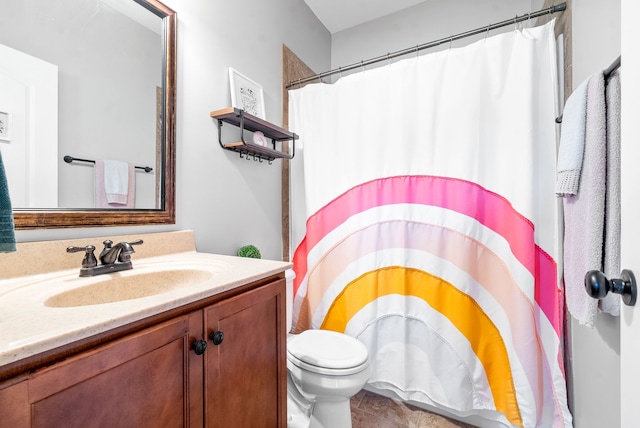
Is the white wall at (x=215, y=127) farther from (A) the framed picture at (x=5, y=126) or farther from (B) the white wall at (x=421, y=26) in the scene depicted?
(B) the white wall at (x=421, y=26)

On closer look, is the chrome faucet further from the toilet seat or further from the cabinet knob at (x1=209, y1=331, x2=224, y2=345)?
the toilet seat

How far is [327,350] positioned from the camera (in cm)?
139

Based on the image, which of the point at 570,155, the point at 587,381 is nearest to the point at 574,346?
the point at 587,381

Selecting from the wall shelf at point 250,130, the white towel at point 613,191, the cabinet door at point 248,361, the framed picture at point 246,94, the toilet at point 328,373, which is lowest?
the toilet at point 328,373

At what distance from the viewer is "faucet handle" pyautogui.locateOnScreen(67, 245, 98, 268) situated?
895 mm

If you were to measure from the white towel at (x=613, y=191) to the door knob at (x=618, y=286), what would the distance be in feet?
1.09

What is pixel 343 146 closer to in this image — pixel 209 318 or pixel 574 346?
pixel 209 318

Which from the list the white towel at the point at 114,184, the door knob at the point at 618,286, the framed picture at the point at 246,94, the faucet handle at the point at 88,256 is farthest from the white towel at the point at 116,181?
the door knob at the point at 618,286

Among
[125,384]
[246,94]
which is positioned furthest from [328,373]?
[246,94]

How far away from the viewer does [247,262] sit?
3.56 ft

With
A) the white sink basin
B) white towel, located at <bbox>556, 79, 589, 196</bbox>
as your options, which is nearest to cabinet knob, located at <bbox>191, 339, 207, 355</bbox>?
the white sink basin

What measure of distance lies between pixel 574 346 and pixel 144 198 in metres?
1.98

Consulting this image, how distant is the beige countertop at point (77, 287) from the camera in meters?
0.47

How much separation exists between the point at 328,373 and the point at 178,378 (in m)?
0.74
